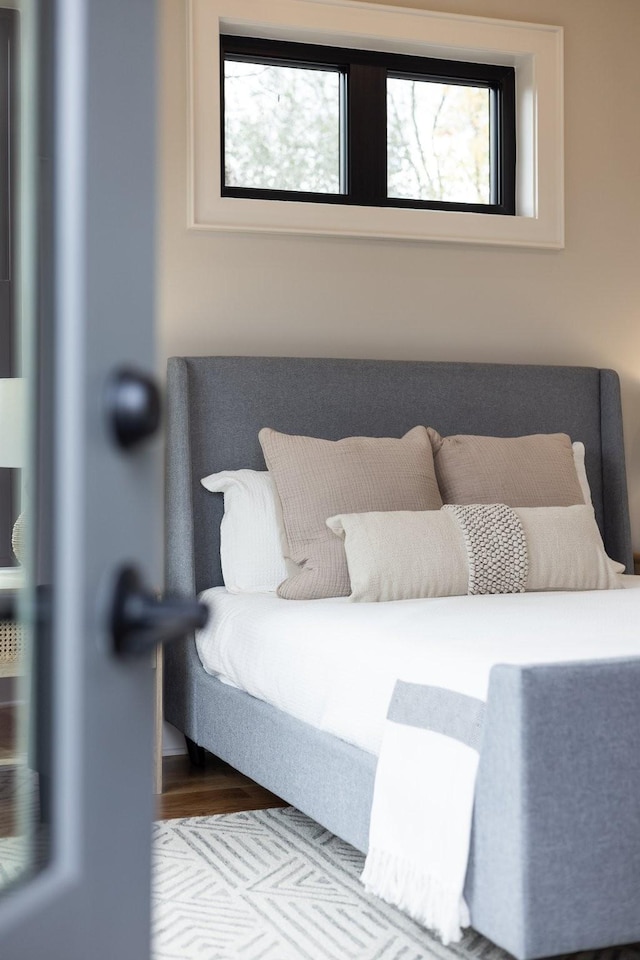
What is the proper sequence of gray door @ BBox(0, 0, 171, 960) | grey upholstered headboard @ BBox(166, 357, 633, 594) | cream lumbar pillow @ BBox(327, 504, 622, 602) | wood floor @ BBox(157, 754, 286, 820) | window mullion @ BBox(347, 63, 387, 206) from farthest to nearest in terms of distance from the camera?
window mullion @ BBox(347, 63, 387, 206) → grey upholstered headboard @ BBox(166, 357, 633, 594) → wood floor @ BBox(157, 754, 286, 820) → cream lumbar pillow @ BBox(327, 504, 622, 602) → gray door @ BBox(0, 0, 171, 960)

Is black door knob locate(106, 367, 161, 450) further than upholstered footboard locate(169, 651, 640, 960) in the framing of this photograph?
No

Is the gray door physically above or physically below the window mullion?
below

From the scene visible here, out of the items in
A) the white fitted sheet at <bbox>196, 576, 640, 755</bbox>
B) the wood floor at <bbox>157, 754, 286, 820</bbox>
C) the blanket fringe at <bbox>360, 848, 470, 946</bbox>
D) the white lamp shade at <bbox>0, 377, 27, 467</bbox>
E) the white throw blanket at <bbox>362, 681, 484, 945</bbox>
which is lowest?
the wood floor at <bbox>157, 754, 286, 820</bbox>

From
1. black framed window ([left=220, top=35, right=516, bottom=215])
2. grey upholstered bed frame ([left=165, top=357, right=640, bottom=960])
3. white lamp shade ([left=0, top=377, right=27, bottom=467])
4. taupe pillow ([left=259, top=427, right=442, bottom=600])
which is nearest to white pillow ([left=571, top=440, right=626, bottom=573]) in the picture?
grey upholstered bed frame ([left=165, top=357, right=640, bottom=960])

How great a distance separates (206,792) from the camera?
3355 mm

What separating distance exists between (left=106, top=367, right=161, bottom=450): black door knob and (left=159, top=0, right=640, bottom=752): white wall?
2901 mm

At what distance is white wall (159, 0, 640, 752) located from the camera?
3.78 m

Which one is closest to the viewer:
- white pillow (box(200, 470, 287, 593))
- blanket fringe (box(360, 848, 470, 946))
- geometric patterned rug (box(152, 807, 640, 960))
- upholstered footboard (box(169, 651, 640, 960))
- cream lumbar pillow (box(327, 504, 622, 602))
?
upholstered footboard (box(169, 651, 640, 960))

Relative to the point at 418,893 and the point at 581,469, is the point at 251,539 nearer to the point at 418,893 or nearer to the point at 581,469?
the point at 581,469

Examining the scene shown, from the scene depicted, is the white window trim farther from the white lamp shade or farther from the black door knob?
the black door knob

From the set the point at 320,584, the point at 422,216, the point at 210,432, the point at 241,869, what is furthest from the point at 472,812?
the point at 422,216

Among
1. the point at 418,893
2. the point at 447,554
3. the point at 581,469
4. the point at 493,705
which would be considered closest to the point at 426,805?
the point at 418,893

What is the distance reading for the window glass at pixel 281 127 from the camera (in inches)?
153

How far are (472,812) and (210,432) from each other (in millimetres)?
1883
